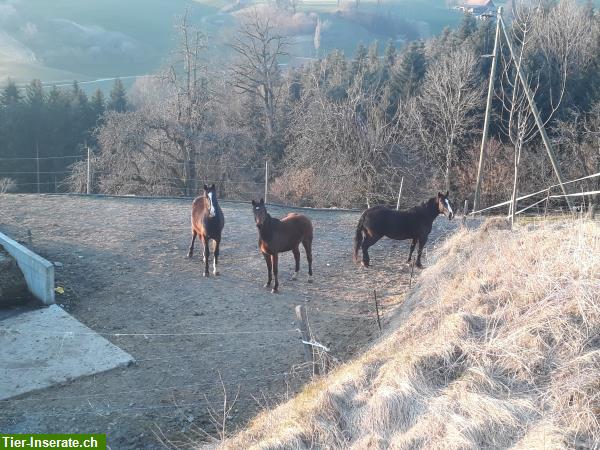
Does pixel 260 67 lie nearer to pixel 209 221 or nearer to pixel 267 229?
pixel 209 221

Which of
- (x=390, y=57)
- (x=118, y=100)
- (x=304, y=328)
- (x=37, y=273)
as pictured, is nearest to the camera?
(x=304, y=328)

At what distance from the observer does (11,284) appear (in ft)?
33.3

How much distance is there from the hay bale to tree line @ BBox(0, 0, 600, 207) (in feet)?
44.4

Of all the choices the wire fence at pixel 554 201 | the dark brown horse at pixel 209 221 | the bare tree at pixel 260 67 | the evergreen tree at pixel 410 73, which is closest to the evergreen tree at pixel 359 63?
the evergreen tree at pixel 410 73

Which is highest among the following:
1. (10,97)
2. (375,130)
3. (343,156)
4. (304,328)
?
(10,97)

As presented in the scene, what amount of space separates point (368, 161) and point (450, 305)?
712 inches

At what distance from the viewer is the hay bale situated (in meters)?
10.0

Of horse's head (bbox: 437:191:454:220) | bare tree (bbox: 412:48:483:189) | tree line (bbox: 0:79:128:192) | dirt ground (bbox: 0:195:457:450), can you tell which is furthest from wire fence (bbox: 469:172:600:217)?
tree line (bbox: 0:79:128:192)

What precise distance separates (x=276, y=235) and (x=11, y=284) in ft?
15.2

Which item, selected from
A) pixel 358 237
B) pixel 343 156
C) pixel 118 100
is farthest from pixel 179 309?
pixel 118 100

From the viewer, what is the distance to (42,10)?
84375 mm

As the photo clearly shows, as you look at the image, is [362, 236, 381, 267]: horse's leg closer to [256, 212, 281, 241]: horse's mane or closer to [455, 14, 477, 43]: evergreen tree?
[256, 212, 281, 241]: horse's mane

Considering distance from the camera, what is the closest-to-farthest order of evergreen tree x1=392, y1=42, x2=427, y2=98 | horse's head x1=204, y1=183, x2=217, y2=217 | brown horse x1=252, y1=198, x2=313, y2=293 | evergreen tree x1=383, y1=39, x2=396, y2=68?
1. brown horse x1=252, y1=198, x2=313, y2=293
2. horse's head x1=204, y1=183, x2=217, y2=217
3. evergreen tree x1=392, y1=42, x2=427, y2=98
4. evergreen tree x1=383, y1=39, x2=396, y2=68

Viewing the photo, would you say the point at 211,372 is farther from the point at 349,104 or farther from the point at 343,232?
the point at 349,104
